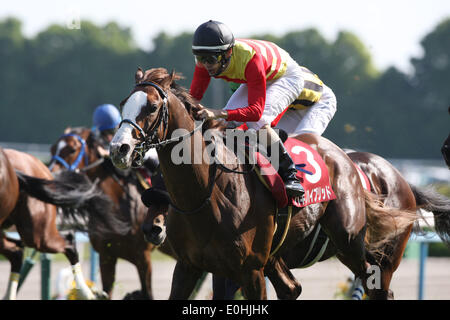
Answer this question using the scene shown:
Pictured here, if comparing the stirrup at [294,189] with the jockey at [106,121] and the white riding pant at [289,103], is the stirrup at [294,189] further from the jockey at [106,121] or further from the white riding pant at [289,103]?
the jockey at [106,121]

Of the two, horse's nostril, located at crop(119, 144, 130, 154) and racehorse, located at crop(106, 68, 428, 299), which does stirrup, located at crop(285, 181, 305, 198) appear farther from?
horse's nostril, located at crop(119, 144, 130, 154)

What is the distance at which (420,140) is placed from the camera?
38438 mm

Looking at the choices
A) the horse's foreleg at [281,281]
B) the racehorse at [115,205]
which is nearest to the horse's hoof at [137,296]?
the racehorse at [115,205]

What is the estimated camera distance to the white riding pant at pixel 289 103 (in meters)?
4.69

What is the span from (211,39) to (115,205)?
3506 millimetres

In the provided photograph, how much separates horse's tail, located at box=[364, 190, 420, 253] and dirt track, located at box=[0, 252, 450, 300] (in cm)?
224

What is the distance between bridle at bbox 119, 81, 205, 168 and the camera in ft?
12.3

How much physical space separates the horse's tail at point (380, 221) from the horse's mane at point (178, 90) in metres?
1.43

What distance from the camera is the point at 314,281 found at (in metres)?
10.3

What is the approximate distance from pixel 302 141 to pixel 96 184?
10.1 ft

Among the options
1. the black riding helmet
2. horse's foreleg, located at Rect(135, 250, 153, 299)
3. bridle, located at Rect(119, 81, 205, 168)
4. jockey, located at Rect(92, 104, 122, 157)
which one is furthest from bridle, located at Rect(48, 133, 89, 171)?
bridle, located at Rect(119, 81, 205, 168)

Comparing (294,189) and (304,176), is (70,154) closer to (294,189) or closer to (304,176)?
(304,176)

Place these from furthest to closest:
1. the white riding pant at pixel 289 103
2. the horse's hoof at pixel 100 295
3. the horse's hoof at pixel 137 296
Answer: the horse's hoof at pixel 137 296 → the horse's hoof at pixel 100 295 → the white riding pant at pixel 289 103
